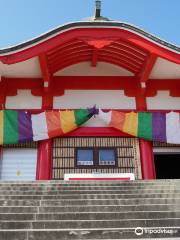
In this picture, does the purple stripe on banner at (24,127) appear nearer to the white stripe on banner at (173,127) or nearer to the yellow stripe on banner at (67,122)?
the yellow stripe on banner at (67,122)

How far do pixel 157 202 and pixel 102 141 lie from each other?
4.98 metres

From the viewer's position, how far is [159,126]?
10648 mm

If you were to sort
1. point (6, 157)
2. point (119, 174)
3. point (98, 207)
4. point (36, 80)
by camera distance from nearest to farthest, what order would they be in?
point (98, 207), point (119, 174), point (6, 157), point (36, 80)

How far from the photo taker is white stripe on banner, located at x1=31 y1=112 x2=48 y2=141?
33.9ft

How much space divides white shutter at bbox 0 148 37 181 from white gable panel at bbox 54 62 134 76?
2841 millimetres

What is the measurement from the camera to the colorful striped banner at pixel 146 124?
1050 cm

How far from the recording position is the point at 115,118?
1056cm

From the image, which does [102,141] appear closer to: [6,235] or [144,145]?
[144,145]

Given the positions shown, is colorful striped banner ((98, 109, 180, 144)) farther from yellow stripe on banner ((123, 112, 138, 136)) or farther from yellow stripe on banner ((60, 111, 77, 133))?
yellow stripe on banner ((60, 111, 77, 133))

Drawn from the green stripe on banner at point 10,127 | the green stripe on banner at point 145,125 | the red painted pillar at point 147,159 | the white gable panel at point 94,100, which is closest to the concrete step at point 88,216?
the red painted pillar at point 147,159

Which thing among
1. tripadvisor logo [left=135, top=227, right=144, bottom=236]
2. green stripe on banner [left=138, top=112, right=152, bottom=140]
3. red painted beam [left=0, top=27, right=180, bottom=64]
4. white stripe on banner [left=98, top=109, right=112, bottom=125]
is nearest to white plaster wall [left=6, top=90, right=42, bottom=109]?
red painted beam [left=0, top=27, right=180, bottom=64]

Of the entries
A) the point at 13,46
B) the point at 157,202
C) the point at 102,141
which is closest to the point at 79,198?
the point at 157,202

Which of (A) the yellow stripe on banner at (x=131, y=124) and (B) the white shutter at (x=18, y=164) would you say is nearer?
(B) the white shutter at (x=18, y=164)

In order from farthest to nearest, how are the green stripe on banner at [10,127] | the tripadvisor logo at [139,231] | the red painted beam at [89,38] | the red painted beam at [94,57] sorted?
the red painted beam at [94,57] → the green stripe on banner at [10,127] → the red painted beam at [89,38] → the tripadvisor logo at [139,231]
